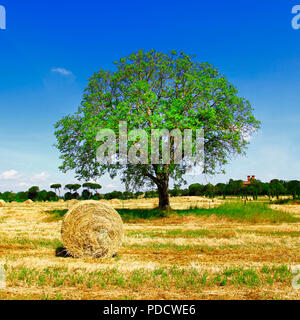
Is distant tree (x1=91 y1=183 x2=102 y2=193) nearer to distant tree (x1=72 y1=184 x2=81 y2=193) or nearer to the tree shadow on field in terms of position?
distant tree (x1=72 y1=184 x2=81 y2=193)

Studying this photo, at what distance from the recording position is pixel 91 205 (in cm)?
1138

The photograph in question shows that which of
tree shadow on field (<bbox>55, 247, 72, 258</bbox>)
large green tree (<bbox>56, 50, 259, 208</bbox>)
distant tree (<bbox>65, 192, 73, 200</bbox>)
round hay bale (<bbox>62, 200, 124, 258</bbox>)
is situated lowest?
distant tree (<bbox>65, 192, 73, 200</bbox>)

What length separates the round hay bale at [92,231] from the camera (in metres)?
10.1

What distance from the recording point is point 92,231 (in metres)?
10.6

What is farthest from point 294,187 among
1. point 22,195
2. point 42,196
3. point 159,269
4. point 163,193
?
point 22,195

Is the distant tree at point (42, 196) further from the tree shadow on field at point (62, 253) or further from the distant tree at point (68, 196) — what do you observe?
the tree shadow on field at point (62, 253)

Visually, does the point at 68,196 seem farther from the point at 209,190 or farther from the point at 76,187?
the point at 209,190

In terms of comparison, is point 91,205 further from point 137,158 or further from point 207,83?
point 207,83

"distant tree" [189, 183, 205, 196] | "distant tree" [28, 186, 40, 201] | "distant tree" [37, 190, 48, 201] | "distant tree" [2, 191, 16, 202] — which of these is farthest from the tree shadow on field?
"distant tree" [189, 183, 205, 196]

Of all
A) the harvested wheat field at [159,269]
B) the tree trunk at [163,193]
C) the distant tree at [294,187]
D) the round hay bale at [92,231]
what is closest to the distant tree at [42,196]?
the tree trunk at [163,193]

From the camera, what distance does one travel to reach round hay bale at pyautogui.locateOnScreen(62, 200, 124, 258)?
1015cm

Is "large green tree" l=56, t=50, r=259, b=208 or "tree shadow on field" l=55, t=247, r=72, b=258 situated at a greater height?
"large green tree" l=56, t=50, r=259, b=208

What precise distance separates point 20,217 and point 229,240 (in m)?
17.5
